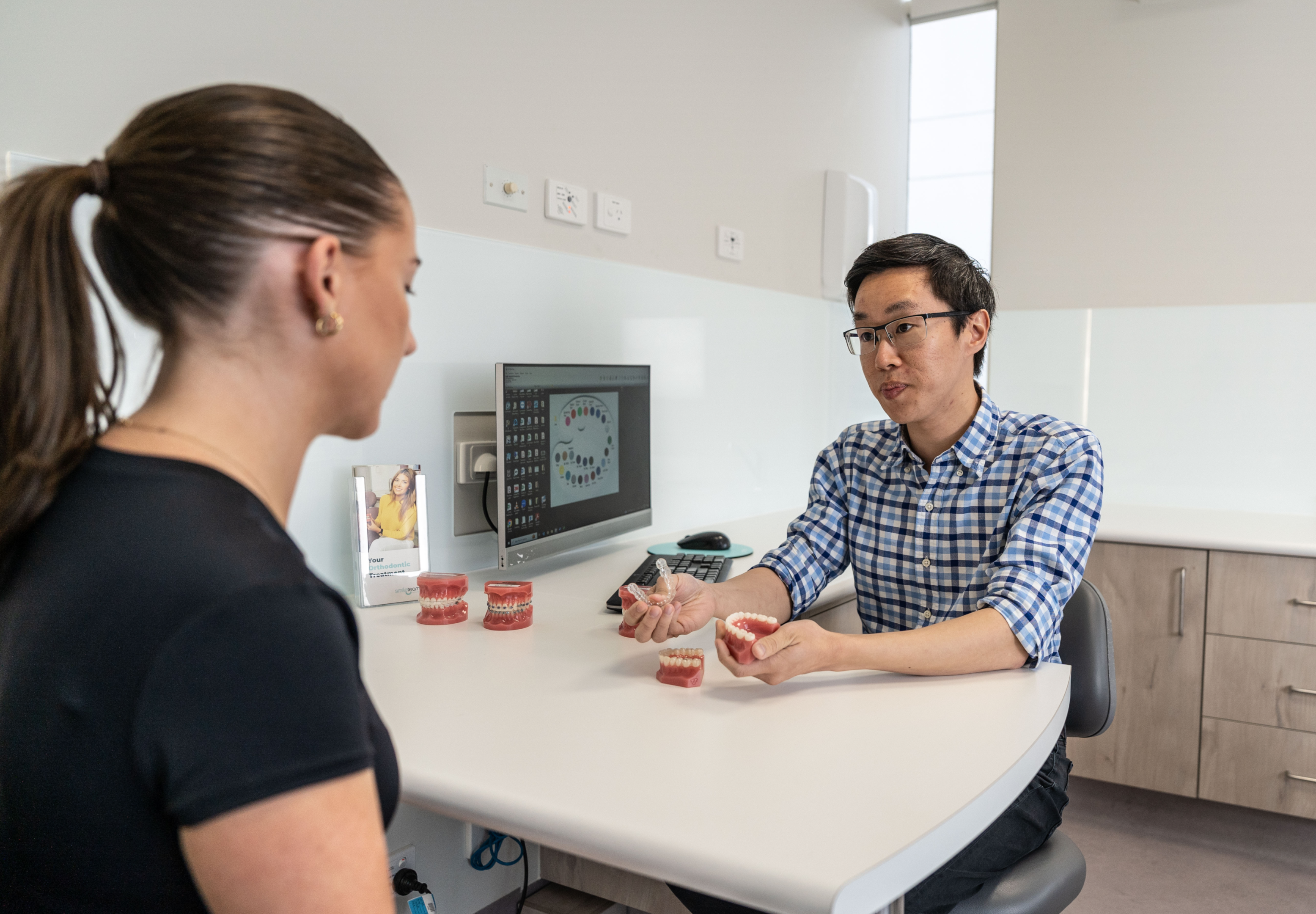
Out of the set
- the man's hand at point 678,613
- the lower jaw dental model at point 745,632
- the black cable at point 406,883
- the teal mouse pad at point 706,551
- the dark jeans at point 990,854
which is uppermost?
the lower jaw dental model at point 745,632

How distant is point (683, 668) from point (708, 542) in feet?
3.21

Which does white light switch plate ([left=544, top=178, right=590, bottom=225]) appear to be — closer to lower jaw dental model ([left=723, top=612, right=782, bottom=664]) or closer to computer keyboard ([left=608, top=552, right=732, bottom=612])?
computer keyboard ([left=608, top=552, right=732, bottom=612])

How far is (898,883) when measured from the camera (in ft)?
2.54

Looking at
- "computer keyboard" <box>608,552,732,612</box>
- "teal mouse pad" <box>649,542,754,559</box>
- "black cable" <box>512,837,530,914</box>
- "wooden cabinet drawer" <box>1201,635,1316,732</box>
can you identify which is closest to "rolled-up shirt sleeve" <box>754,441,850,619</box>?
"computer keyboard" <box>608,552,732,612</box>

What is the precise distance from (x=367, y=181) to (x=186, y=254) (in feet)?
0.46

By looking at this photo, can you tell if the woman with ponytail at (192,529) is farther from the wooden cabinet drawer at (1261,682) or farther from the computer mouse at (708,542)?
the wooden cabinet drawer at (1261,682)

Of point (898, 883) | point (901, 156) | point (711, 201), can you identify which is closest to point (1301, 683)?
point (711, 201)

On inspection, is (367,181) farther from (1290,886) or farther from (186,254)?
(1290,886)

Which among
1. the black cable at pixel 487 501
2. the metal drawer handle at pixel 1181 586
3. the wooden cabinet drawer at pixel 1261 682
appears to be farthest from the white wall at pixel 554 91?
the wooden cabinet drawer at pixel 1261 682

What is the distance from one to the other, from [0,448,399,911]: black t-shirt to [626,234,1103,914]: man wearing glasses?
757 millimetres

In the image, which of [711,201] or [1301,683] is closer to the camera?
[1301,683]

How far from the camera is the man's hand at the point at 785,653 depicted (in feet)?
3.92

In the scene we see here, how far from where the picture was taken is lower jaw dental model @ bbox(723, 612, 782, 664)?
1189 mm

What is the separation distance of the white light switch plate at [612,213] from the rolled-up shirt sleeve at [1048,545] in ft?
4.12
